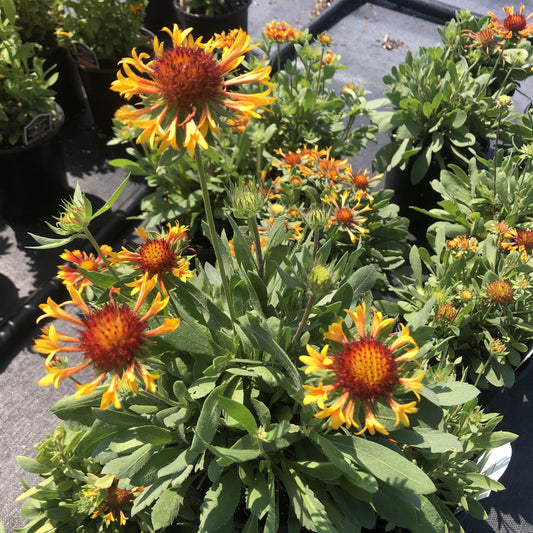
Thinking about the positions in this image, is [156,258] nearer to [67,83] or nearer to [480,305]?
[480,305]

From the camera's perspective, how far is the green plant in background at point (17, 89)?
2131 mm

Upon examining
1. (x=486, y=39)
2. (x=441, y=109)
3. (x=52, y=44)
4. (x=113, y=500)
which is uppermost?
(x=486, y=39)

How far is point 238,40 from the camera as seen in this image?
0.90 m

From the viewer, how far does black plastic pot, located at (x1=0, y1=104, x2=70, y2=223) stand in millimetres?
2270

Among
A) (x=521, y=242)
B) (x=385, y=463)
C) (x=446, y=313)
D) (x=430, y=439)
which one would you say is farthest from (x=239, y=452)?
(x=521, y=242)

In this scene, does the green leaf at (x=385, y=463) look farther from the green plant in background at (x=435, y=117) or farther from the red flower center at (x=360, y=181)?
the green plant in background at (x=435, y=117)

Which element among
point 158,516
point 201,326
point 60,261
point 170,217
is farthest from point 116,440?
point 60,261

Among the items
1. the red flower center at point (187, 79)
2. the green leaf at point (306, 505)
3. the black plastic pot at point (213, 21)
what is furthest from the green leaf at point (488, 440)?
the black plastic pot at point (213, 21)

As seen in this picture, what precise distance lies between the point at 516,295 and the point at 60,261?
1869 millimetres

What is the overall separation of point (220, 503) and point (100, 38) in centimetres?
247

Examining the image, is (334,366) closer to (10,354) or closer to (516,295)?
(516,295)

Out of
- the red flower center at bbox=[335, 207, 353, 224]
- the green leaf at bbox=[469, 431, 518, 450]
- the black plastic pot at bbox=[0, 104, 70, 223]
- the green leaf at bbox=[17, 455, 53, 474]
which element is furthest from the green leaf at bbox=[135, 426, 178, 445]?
the black plastic pot at bbox=[0, 104, 70, 223]

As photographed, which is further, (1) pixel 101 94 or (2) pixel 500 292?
(1) pixel 101 94

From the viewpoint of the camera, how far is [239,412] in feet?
3.28
